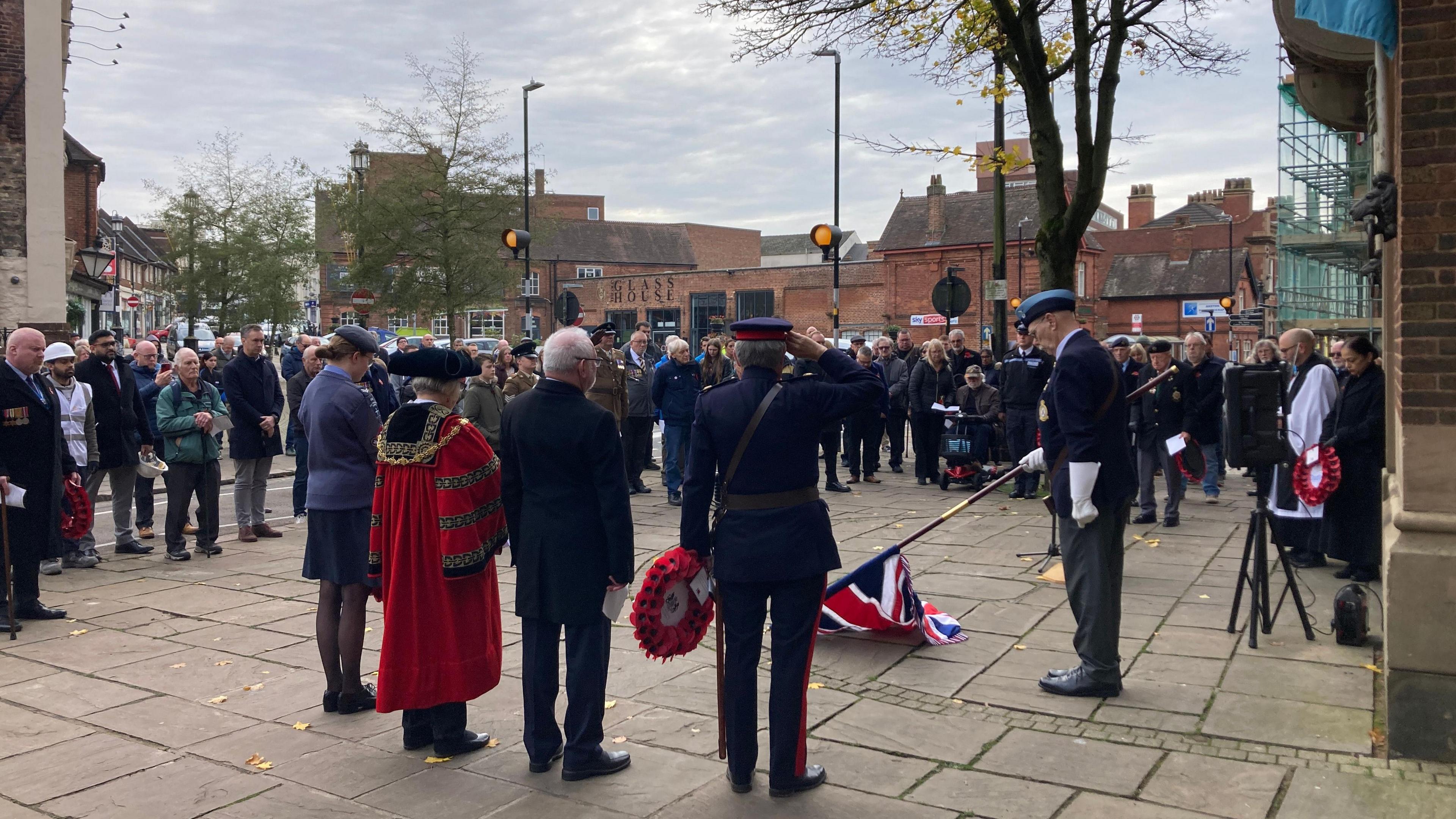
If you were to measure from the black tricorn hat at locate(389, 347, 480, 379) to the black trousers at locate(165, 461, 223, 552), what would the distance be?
6163 millimetres

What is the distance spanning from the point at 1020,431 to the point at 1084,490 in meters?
7.00

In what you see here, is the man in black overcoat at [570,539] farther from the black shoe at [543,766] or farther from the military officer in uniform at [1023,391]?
the military officer in uniform at [1023,391]

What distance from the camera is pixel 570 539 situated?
465 centimetres

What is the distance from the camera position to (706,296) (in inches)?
2505

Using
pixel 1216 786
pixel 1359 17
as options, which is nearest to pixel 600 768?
pixel 1216 786

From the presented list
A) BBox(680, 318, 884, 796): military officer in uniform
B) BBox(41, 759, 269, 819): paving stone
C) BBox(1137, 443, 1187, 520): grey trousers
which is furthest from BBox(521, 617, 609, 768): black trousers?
BBox(1137, 443, 1187, 520): grey trousers

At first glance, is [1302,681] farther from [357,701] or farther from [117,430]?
[117,430]

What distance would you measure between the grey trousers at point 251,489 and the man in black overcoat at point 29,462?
2.93 metres

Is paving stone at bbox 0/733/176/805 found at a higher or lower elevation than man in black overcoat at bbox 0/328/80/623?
lower

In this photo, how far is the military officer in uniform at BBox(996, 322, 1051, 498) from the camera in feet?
39.7

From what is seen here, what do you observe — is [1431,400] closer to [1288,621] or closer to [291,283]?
[1288,621]

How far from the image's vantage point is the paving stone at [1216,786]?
4.23 metres

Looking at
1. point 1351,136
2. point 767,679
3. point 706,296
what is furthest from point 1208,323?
point 767,679

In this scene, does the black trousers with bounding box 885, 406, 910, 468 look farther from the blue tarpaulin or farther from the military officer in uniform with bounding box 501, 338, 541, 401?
the blue tarpaulin
